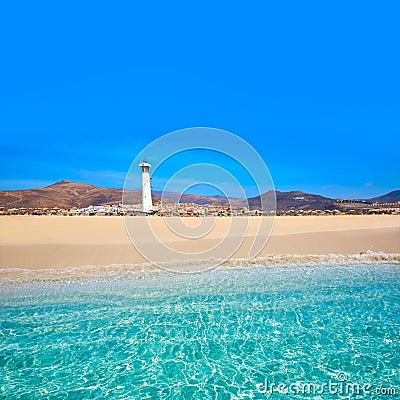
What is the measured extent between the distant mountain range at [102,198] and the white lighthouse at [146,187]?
1042 mm

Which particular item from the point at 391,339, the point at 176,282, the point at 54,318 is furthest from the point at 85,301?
the point at 391,339

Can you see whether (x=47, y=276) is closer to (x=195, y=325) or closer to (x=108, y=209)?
(x=195, y=325)

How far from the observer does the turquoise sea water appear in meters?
4.95

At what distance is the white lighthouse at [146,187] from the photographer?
35875mm

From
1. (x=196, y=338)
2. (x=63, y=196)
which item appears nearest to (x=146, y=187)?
(x=63, y=196)

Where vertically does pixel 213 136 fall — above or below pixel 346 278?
above

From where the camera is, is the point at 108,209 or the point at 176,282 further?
the point at 108,209

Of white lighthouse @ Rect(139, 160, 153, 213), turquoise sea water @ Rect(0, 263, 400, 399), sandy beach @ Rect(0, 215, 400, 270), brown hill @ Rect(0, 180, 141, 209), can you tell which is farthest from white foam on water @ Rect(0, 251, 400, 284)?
brown hill @ Rect(0, 180, 141, 209)

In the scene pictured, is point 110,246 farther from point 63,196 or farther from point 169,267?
point 63,196

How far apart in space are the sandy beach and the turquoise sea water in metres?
3.25

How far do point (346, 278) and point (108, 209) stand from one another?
31.6 m

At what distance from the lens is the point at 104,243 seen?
16.4m

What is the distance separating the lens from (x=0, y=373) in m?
5.28

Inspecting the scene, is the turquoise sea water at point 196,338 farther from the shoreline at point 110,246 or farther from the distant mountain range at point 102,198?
the distant mountain range at point 102,198
